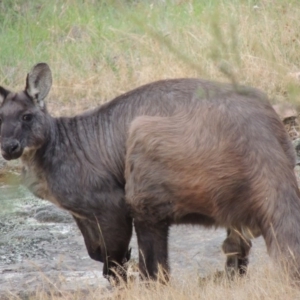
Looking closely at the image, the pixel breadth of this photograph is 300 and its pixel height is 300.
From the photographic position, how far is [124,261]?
7.02m

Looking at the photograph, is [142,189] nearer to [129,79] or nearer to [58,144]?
[58,144]

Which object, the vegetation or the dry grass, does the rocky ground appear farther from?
the vegetation

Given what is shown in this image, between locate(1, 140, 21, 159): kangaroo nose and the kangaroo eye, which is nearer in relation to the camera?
locate(1, 140, 21, 159): kangaroo nose

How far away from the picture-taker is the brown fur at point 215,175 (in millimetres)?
5898

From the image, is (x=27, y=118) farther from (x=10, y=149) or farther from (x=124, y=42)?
(x=124, y=42)

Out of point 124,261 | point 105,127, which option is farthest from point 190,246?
point 105,127

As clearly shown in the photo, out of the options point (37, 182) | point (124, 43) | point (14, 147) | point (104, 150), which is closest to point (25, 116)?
point (14, 147)

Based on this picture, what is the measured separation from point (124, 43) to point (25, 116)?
21.5 ft

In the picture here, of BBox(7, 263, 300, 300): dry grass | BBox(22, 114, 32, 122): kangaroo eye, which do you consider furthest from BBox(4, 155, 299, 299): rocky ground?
BBox(22, 114, 32, 122): kangaroo eye

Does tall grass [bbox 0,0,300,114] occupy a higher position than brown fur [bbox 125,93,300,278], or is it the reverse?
tall grass [bbox 0,0,300,114]

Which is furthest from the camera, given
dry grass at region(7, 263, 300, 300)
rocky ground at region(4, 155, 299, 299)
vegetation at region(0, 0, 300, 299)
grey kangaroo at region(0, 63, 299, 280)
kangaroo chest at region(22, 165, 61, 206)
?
vegetation at region(0, 0, 300, 299)

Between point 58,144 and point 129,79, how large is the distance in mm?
5425

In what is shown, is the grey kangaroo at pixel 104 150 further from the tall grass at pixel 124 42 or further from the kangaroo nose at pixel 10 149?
the tall grass at pixel 124 42

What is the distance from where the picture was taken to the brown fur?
590 centimetres
